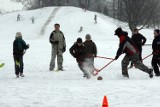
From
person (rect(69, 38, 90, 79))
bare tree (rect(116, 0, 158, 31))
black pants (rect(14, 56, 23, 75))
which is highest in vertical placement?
bare tree (rect(116, 0, 158, 31))

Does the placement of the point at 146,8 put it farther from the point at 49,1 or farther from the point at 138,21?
the point at 49,1

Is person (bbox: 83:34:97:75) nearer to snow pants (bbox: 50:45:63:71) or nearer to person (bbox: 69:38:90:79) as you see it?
person (bbox: 69:38:90:79)

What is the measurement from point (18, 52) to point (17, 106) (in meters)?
5.66

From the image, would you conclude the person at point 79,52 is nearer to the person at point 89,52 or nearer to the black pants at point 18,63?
the person at point 89,52

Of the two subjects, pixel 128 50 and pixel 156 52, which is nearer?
pixel 128 50

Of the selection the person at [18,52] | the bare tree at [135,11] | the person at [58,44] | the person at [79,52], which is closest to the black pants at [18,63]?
the person at [18,52]

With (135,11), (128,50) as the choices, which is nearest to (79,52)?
(128,50)

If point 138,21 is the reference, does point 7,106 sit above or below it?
below

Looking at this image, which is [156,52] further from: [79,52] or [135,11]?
[135,11]

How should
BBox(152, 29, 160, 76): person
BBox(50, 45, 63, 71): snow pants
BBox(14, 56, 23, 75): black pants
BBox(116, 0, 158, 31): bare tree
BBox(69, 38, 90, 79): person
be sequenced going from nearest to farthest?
BBox(152, 29, 160, 76): person, BBox(69, 38, 90, 79): person, BBox(14, 56, 23, 75): black pants, BBox(50, 45, 63, 71): snow pants, BBox(116, 0, 158, 31): bare tree

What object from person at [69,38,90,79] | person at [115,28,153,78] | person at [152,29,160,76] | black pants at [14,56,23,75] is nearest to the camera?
person at [115,28,153,78]

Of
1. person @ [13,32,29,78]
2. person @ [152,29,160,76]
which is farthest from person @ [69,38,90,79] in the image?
person @ [152,29,160,76]

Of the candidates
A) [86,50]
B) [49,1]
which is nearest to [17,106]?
[86,50]

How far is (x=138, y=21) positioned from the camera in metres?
43.1
